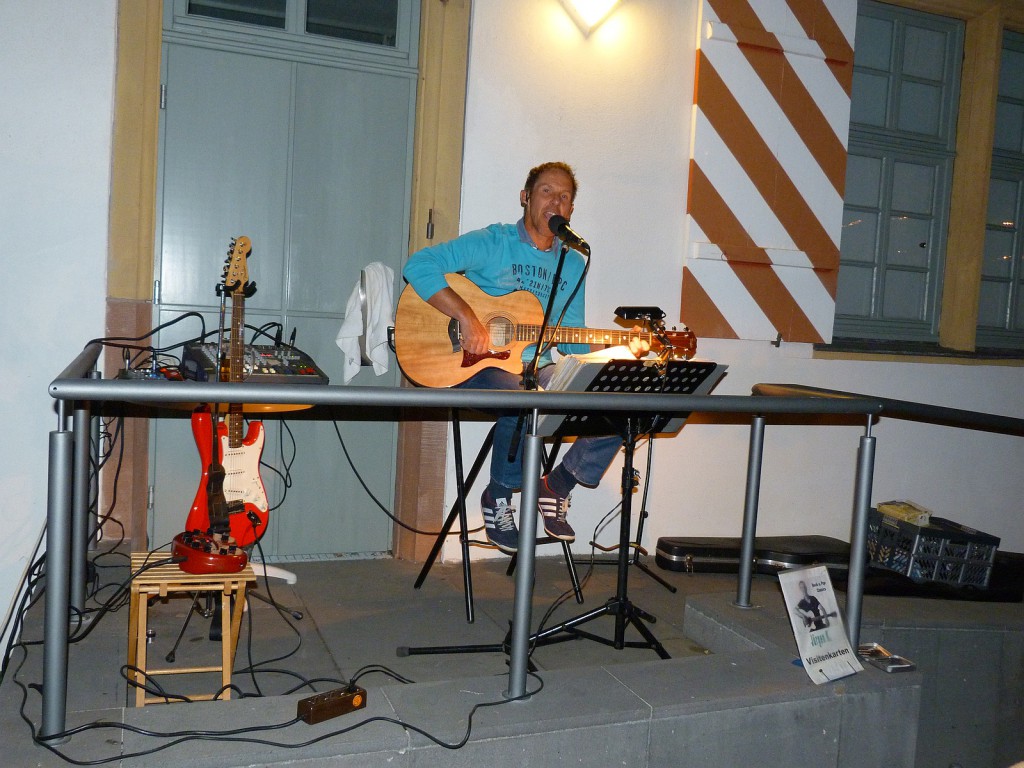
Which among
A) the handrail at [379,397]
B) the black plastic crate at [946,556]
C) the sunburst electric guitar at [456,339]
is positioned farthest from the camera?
the black plastic crate at [946,556]

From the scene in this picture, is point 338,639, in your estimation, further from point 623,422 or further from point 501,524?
point 623,422

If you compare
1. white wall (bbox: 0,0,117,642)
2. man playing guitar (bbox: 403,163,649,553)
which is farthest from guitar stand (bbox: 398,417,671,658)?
white wall (bbox: 0,0,117,642)

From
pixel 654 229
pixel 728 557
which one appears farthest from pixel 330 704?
pixel 654 229

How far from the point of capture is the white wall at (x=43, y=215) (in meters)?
3.17

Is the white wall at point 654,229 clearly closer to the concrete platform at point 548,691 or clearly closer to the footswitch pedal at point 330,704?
the concrete platform at point 548,691

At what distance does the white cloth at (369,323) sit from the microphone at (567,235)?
100 cm

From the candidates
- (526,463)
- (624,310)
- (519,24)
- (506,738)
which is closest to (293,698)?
(506,738)

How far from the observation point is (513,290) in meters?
3.36

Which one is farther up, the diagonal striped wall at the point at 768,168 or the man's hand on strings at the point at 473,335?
the diagonal striped wall at the point at 768,168

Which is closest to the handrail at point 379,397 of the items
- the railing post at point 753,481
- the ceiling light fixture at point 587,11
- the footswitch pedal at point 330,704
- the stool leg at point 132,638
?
the railing post at point 753,481

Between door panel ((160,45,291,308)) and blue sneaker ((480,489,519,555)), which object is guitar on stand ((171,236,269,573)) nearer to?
door panel ((160,45,291,308))

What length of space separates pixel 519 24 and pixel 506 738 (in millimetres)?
2900

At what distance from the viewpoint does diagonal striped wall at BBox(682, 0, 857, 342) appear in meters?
4.05

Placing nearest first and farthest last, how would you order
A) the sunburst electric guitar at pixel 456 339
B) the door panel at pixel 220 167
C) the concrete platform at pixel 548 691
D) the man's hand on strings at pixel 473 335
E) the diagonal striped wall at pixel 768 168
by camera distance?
1. the concrete platform at pixel 548 691
2. the man's hand on strings at pixel 473 335
3. the sunburst electric guitar at pixel 456 339
4. the door panel at pixel 220 167
5. the diagonal striped wall at pixel 768 168
